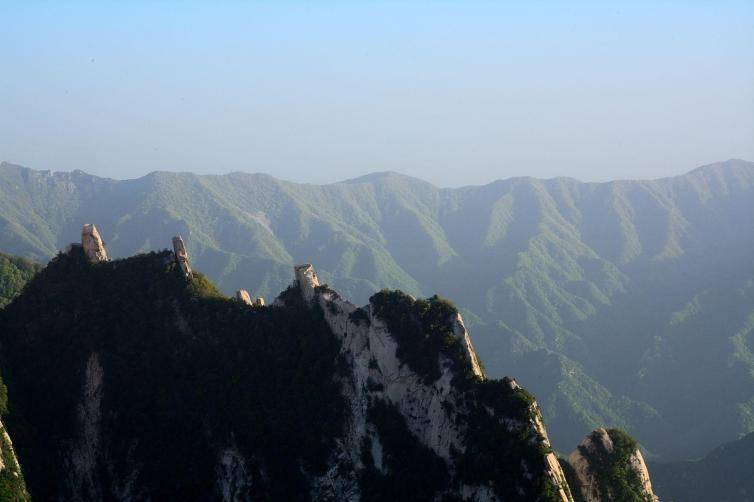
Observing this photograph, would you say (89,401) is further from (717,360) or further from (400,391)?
(717,360)

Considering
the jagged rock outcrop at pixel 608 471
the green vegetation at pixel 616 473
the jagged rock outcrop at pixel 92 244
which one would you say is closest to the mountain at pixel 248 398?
the jagged rock outcrop at pixel 92 244

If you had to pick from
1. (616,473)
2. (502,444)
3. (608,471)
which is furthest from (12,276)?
(616,473)

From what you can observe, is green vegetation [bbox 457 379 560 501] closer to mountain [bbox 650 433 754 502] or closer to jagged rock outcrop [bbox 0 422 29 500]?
jagged rock outcrop [bbox 0 422 29 500]

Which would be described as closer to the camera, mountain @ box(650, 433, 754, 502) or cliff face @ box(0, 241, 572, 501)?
cliff face @ box(0, 241, 572, 501)

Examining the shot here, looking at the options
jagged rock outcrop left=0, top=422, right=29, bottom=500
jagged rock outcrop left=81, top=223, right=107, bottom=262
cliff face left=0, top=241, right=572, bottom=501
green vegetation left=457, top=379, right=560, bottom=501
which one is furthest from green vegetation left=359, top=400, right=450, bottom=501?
jagged rock outcrop left=81, top=223, right=107, bottom=262

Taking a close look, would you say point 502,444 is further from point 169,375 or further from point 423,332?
point 169,375

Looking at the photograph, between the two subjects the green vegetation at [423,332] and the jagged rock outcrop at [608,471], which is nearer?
the green vegetation at [423,332]

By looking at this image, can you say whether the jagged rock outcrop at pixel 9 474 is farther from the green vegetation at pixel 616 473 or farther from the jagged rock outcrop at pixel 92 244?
the green vegetation at pixel 616 473
